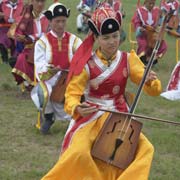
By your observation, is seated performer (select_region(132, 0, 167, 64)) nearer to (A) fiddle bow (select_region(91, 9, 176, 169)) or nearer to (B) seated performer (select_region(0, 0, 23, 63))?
(B) seated performer (select_region(0, 0, 23, 63))

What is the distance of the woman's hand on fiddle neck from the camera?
3.98m

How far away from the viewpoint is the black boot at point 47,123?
664cm

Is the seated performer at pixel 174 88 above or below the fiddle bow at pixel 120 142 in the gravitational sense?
below

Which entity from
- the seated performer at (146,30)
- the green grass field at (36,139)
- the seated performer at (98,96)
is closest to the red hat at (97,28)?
the seated performer at (98,96)

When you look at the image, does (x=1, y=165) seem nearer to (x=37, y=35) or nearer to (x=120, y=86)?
(x=120, y=86)

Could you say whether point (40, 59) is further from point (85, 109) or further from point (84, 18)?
point (84, 18)

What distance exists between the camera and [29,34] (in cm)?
820

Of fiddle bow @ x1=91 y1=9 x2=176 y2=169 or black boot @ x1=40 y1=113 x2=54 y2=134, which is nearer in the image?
fiddle bow @ x1=91 y1=9 x2=176 y2=169

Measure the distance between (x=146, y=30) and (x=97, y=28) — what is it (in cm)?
703

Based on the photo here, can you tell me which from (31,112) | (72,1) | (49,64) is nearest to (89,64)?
(49,64)

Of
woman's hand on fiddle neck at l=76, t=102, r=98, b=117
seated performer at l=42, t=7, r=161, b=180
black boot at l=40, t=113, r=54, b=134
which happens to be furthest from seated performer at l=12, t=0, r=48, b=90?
woman's hand on fiddle neck at l=76, t=102, r=98, b=117

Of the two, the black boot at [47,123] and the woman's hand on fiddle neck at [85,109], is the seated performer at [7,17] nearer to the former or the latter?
the black boot at [47,123]

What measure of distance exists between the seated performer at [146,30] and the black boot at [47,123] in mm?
4748

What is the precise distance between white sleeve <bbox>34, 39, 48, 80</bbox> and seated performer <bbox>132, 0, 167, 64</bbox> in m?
4.81
